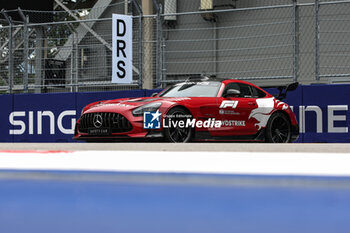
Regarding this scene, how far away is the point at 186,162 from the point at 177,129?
6722mm

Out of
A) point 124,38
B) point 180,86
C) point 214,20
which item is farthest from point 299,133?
point 214,20

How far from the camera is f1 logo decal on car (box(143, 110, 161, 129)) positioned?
8250 millimetres

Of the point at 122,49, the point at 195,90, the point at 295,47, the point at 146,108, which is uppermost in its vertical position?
the point at 122,49

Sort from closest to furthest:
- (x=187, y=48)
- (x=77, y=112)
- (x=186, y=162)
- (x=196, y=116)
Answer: (x=186, y=162) → (x=196, y=116) → (x=77, y=112) → (x=187, y=48)

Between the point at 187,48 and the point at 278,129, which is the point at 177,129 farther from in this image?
the point at 187,48

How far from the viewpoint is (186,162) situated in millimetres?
1661

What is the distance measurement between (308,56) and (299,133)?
4.18 meters

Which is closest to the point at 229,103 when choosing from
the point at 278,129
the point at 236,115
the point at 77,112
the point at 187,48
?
the point at 236,115

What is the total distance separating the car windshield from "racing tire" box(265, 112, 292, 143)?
3.77 ft

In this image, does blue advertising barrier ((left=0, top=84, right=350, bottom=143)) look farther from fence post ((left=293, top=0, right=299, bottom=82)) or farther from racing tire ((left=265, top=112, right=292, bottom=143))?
racing tire ((left=265, top=112, right=292, bottom=143))

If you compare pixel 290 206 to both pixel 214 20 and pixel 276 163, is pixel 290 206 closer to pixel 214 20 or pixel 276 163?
pixel 276 163

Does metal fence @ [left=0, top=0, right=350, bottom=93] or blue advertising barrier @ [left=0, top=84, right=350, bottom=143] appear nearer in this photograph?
blue advertising barrier @ [left=0, top=84, right=350, bottom=143]

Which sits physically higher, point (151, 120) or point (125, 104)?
point (125, 104)

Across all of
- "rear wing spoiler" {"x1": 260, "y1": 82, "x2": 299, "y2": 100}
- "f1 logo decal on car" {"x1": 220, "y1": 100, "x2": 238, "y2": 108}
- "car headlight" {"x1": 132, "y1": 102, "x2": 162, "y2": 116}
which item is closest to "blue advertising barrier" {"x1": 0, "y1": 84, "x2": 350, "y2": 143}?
"rear wing spoiler" {"x1": 260, "y1": 82, "x2": 299, "y2": 100}
